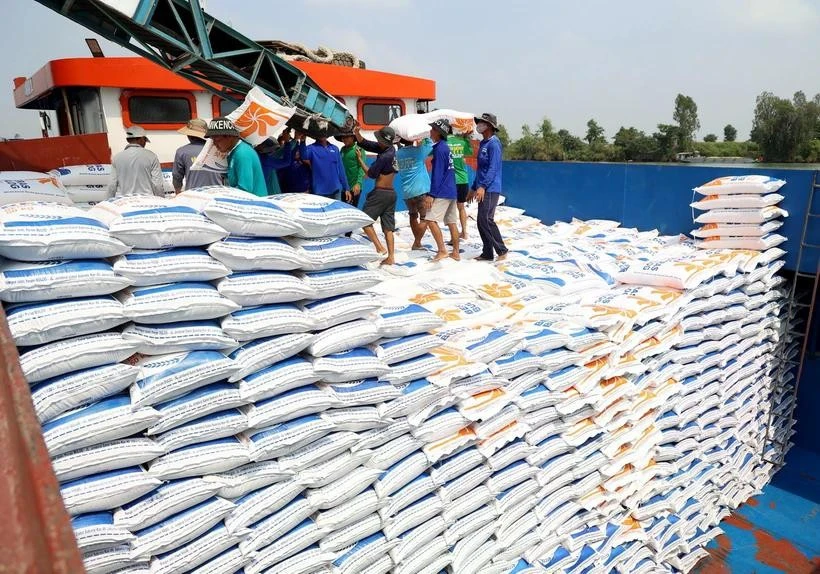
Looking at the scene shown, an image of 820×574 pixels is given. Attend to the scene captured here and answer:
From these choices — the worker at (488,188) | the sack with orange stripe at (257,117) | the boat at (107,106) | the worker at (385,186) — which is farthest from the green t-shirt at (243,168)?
the boat at (107,106)

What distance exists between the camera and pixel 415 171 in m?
5.02

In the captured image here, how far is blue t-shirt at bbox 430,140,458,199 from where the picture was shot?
5.06 metres

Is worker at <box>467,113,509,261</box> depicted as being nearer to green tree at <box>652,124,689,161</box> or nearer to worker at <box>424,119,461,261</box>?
worker at <box>424,119,461,261</box>

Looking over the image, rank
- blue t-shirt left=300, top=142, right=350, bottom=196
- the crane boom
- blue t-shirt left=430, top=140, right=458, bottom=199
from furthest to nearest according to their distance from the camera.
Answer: blue t-shirt left=430, top=140, right=458, bottom=199, blue t-shirt left=300, top=142, right=350, bottom=196, the crane boom

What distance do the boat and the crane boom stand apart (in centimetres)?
74

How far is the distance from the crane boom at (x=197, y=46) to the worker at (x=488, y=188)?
1.69 metres

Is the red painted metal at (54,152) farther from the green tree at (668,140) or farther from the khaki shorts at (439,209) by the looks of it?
the green tree at (668,140)

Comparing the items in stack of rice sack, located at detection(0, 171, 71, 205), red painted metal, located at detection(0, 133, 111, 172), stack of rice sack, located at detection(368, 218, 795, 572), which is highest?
red painted metal, located at detection(0, 133, 111, 172)

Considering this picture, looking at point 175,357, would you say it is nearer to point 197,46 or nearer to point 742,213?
point 197,46

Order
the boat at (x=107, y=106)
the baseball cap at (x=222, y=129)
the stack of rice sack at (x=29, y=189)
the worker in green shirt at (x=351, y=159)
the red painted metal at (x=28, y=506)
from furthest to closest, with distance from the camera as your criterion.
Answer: the boat at (x=107, y=106) < the worker in green shirt at (x=351, y=159) < the stack of rice sack at (x=29, y=189) < the baseball cap at (x=222, y=129) < the red painted metal at (x=28, y=506)

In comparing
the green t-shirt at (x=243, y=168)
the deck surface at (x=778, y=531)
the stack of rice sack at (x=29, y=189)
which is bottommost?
the deck surface at (x=778, y=531)

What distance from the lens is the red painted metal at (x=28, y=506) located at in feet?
1.87

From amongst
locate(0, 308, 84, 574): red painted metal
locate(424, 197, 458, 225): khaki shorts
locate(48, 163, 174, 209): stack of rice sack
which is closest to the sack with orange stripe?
A: locate(424, 197, 458, 225): khaki shorts

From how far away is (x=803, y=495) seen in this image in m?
4.91
